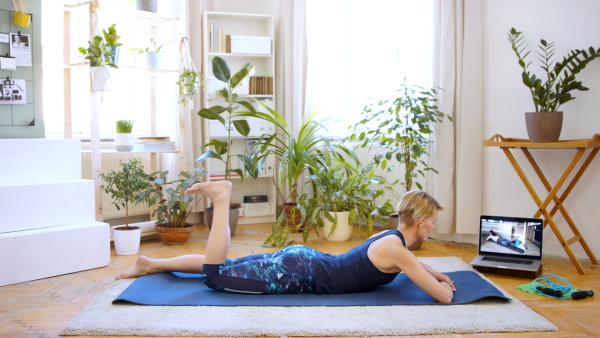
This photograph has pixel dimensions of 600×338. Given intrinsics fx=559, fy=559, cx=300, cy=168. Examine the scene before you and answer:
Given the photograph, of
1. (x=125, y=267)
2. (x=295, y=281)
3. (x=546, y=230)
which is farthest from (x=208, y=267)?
(x=546, y=230)

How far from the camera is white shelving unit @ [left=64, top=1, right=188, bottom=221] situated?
4273mm

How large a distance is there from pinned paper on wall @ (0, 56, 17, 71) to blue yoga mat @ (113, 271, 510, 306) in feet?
5.69

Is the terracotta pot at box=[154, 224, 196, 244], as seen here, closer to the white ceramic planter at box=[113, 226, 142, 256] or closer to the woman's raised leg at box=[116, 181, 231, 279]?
the white ceramic planter at box=[113, 226, 142, 256]

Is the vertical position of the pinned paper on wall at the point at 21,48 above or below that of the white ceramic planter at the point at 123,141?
above

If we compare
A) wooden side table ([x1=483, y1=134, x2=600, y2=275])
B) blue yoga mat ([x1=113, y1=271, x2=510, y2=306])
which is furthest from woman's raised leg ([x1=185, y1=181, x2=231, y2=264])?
wooden side table ([x1=483, y1=134, x2=600, y2=275])

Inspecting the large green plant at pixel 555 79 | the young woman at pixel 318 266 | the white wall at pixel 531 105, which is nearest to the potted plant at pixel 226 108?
the young woman at pixel 318 266

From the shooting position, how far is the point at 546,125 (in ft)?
12.6

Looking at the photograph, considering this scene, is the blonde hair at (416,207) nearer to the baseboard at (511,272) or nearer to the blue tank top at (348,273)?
the blue tank top at (348,273)

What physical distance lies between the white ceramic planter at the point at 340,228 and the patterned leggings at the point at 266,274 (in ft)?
5.71

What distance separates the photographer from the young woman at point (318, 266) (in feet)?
9.55

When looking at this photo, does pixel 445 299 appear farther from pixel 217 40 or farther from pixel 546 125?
pixel 217 40

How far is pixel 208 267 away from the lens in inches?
117

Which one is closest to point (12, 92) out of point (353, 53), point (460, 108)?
point (353, 53)

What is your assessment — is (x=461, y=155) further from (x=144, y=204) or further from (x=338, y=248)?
(x=144, y=204)
